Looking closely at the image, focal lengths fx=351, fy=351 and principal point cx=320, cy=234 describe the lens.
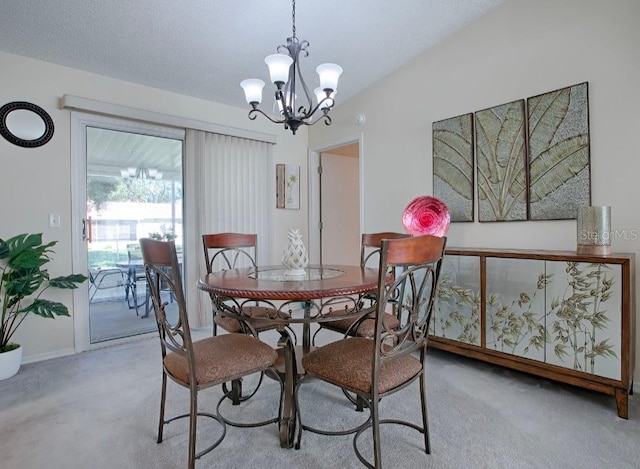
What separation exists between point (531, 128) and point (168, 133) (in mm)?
3174

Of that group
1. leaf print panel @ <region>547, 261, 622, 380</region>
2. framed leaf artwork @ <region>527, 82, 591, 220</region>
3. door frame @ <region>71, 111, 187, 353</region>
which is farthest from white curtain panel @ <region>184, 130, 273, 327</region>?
leaf print panel @ <region>547, 261, 622, 380</region>

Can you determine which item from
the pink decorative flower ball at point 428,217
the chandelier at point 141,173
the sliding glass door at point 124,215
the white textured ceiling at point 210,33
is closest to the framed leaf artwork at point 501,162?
the pink decorative flower ball at point 428,217

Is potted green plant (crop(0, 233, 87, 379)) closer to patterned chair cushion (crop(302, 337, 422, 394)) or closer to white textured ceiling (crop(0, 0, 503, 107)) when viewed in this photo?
white textured ceiling (crop(0, 0, 503, 107))

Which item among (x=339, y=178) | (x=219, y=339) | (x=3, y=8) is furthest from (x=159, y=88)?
(x=219, y=339)

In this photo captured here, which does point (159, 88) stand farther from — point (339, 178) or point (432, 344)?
point (432, 344)

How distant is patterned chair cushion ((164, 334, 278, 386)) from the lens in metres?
1.45

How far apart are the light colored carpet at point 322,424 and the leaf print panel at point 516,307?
26cm

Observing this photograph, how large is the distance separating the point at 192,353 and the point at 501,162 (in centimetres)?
256

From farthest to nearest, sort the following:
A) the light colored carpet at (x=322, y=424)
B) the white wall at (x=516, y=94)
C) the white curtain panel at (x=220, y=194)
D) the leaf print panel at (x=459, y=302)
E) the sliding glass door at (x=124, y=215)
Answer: the white curtain panel at (x=220, y=194) → the sliding glass door at (x=124, y=215) → the leaf print panel at (x=459, y=302) → the white wall at (x=516, y=94) → the light colored carpet at (x=322, y=424)

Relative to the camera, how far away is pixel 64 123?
288 centimetres

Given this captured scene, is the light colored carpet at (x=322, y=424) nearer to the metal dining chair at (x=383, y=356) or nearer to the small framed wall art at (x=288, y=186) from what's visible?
the metal dining chair at (x=383, y=356)

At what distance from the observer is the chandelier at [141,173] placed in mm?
3309

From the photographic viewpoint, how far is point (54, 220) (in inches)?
113

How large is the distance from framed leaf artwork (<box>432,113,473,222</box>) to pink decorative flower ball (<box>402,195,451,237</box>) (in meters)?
0.29
